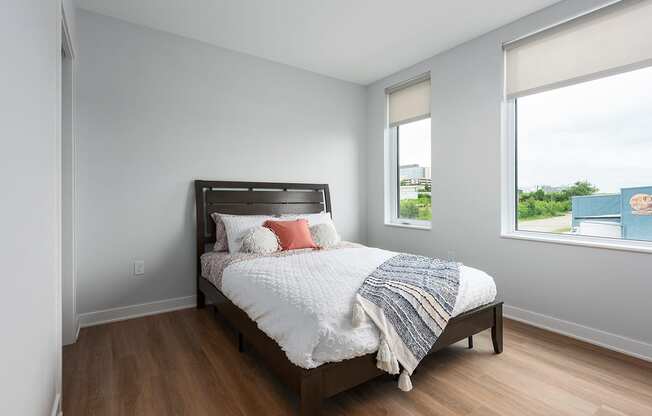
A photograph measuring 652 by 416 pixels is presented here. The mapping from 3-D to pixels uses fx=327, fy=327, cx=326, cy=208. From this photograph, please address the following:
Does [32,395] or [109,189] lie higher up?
[109,189]

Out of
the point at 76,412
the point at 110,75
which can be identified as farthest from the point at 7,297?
the point at 110,75

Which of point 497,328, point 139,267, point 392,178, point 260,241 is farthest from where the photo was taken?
point 392,178

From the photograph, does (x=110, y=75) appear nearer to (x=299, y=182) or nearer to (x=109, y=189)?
(x=109, y=189)

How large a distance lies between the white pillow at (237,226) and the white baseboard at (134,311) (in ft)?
2.75

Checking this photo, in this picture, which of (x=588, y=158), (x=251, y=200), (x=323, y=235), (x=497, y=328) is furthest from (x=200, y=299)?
(x=588, y=158)

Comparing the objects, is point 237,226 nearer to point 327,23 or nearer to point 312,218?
point 312,218

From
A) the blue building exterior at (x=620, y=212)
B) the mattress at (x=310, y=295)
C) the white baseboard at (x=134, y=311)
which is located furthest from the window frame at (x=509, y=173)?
the white baseboard at (x=134, y=311)

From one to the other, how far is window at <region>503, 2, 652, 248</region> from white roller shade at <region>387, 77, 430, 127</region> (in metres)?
0.97

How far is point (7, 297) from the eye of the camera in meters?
0.92

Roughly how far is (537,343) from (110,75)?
4.14 meters

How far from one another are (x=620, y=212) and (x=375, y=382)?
2253 mm

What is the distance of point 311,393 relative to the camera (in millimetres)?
1500

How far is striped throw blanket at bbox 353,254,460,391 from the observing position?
5.41 feet

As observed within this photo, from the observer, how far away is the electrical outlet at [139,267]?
119 inches
